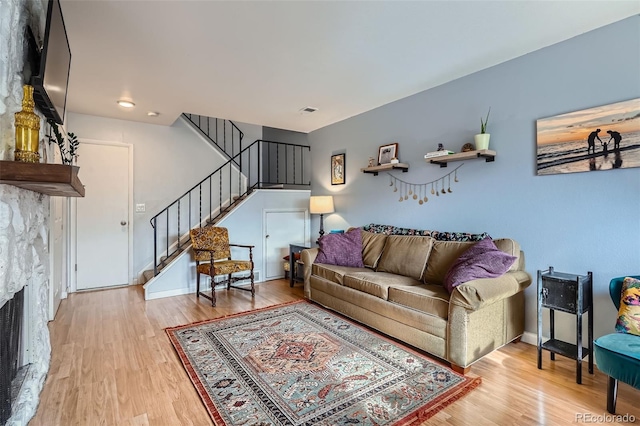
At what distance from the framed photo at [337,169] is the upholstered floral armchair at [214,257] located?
1700 millimetres

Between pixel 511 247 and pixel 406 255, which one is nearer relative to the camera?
pixel 511 247

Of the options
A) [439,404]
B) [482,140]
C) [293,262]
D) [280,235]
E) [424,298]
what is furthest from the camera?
[280,235]

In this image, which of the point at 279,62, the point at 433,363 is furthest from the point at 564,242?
the point at 279,62

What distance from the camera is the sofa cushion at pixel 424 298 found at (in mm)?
2369

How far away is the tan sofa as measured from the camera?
2236mm

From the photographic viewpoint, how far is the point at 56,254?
346 cm

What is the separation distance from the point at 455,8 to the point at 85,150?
484cm

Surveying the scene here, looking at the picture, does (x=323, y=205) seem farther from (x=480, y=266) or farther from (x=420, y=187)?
(x=480, y=266)

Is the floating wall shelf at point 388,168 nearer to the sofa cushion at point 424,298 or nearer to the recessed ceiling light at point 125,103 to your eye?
the sofa cushion at point 424,298

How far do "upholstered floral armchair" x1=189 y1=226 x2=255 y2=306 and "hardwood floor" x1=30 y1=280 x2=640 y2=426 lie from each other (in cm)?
80

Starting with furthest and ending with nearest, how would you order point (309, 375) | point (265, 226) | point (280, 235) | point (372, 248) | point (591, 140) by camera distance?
1. point (280, 235)
2. point (265, 226)
3. point (372, 248)
4. point (591, 140)
5. point (309, 375)

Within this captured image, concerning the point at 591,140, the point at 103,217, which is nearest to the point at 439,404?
the point at 591,140

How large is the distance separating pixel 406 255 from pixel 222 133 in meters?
4.29

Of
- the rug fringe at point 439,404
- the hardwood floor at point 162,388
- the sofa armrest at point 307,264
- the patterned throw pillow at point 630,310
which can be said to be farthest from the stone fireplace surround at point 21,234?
the patterned throw pillow at point 630,310
